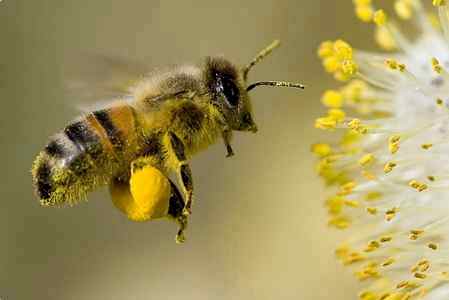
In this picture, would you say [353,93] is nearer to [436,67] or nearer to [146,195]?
[436,67]

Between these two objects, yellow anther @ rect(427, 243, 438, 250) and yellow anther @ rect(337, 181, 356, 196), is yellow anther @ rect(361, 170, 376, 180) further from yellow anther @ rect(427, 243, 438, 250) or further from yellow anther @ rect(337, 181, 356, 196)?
yellow anther @ rect(427, 243, 438, 250)

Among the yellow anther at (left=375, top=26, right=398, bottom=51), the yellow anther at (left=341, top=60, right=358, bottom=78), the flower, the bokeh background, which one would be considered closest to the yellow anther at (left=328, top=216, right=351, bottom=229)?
the flower

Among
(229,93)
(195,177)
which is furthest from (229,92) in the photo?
(195,177)

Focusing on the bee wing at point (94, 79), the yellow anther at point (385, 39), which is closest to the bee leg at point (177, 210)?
the bee wing at point (94, 79)

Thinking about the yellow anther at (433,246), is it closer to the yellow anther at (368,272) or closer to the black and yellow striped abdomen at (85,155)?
the yellow anther at (368,272)

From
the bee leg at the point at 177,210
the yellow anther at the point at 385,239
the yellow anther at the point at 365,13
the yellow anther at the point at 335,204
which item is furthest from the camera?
the yellow anther at the point at 365,13

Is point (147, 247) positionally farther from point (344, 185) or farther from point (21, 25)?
point (344, 185)
